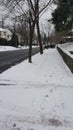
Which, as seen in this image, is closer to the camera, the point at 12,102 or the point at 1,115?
the point at 1,115

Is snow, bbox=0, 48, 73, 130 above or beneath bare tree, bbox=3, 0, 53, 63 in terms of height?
beneath

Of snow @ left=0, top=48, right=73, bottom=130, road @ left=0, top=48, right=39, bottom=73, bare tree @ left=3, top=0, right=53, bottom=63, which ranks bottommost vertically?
road @ left=0, top=48, right=39, bottom=73

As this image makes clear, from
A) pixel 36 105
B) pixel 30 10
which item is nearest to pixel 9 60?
pixel 30 10

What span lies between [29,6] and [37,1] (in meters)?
1.39

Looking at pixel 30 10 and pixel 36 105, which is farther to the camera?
pixel 30 10

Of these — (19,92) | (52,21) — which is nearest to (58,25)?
(52,21)

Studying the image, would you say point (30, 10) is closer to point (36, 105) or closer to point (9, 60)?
point (9, 60)

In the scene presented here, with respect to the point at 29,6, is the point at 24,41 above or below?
below

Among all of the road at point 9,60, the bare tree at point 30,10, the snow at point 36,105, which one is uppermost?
the bare tree at point 30,10

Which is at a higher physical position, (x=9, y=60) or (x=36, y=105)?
(x=36, y=105)

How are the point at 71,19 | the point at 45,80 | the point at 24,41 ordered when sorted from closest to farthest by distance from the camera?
the point at 45,80 < the point at 71,19 < the point at 24,41

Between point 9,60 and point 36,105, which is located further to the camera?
point 9,60

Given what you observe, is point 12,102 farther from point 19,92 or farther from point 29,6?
point 29,6

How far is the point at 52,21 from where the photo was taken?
38594 millimetres
